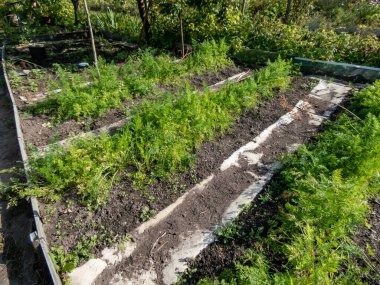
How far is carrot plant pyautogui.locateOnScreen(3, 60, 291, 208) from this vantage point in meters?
3.01

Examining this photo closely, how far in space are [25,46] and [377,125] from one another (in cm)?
927

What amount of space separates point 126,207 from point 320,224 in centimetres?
207

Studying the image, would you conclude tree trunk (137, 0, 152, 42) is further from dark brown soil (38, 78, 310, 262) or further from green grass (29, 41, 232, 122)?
dark brown soil (38, 78, 310, 262)

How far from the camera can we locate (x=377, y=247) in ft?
8.41

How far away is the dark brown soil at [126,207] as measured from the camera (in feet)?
8.83

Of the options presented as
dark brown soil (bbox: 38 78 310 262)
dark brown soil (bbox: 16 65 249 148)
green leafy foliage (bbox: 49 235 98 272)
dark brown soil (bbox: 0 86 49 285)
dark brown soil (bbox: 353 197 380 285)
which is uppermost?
dark brown soil (bbox: 16 65 249 148)

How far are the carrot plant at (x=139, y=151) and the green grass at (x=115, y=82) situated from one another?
845 mm

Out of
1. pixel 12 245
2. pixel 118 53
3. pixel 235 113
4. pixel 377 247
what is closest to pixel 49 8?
pixel 118 53

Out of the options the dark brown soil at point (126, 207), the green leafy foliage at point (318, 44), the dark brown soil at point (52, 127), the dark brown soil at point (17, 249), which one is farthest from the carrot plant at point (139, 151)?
the green leafy foliage at point (318, 44)

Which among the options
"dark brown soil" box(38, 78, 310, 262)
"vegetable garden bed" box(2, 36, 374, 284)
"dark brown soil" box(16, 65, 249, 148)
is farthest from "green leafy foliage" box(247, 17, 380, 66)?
"dark brown soil" box(16, 65, 249, 148)

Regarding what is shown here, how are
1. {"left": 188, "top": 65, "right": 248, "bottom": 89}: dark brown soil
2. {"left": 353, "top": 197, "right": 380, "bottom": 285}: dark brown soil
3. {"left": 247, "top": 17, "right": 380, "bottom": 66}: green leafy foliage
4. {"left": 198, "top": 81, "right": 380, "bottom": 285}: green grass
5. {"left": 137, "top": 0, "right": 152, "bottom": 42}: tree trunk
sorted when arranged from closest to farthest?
{"left": 198, "top": 81, "right": 380, "bottom": 285}: green grass < {"left": 353, "top": 197, "right": 380, "bottom": 285}: dark brown soil < {"left": 188, "top": 65, "right": 248, "bottom": 89}: dark brown soil < {"left": 247, "top": 17, "right": 380, "bottom": 66}: green leafy foliage < {"left": 137, "top": 0, "right": 152, "bottom": 42}: tree trunk

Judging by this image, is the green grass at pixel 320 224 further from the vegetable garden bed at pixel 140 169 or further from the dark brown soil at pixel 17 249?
the dark brown soil at pixel 17 249

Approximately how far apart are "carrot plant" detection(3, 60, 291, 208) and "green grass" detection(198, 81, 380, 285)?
1.27m

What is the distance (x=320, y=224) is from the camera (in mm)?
2479
